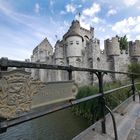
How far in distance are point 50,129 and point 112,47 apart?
25.9 meters

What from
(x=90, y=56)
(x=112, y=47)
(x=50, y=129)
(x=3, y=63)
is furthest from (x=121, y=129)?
(x=112, y=47)

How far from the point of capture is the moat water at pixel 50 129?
1031 centimetres

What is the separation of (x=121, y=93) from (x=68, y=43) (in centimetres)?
2470

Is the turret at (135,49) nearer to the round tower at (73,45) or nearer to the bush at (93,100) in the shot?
the round tower at (73,45)

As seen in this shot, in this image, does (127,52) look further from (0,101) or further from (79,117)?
(0,101)

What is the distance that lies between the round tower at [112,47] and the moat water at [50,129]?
2232cm

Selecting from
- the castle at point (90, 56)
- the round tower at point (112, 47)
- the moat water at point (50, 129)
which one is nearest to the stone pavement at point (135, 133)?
the moat water at point (50, 129)

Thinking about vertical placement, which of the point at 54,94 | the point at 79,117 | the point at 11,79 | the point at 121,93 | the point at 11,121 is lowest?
the point at 79,117

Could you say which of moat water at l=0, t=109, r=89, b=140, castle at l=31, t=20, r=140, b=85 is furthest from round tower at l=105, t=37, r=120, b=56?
moat water at l=0, t=109, r=89, b=140

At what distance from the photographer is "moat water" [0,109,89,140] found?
1031 cm

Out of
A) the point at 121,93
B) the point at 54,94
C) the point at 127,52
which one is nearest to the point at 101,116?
the point at 54,94

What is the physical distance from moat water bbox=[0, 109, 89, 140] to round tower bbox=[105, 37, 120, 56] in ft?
73.2

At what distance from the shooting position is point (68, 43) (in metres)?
35.4

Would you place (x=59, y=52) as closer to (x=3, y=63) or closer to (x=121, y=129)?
(x=121, y=129)
